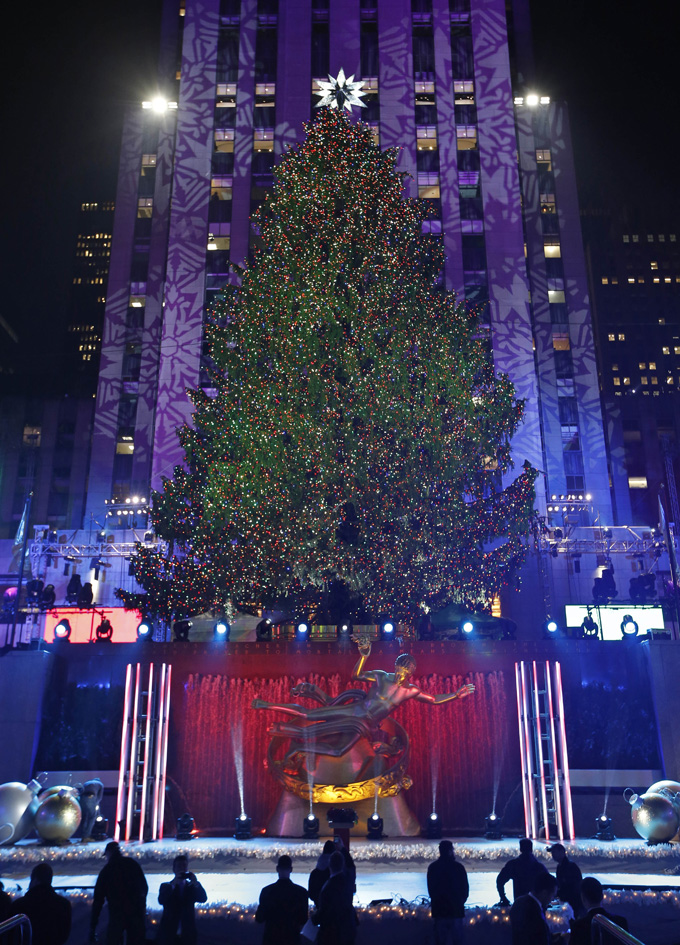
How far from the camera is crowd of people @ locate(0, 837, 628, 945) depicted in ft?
22.7

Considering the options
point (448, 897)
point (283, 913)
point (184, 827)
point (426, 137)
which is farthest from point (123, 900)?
point (426, 137)

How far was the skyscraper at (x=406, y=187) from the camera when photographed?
43.8m

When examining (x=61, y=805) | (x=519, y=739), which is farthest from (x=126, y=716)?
(x=519, y=739)

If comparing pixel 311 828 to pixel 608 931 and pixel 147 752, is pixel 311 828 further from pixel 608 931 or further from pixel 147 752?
pixel 608 931

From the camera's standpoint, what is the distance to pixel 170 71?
52531 mm

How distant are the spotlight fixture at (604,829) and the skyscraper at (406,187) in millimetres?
26180

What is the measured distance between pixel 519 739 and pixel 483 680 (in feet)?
4.93

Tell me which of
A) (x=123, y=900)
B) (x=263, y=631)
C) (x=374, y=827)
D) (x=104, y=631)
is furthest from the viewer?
(x=104, y=631)

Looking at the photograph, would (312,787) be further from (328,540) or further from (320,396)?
(320,396)

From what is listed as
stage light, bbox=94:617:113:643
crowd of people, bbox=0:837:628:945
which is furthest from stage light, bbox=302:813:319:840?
crowd of people, bbox=0:837:628:945

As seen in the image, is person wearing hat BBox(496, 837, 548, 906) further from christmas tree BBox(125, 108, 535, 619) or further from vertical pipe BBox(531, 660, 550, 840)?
christmas tree BBox(125, 108, 535, 619)

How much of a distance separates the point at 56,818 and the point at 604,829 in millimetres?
10777

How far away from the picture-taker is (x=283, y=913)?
746 cm

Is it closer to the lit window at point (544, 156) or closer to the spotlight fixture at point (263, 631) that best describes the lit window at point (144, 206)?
the lit window at point (544, 156)
